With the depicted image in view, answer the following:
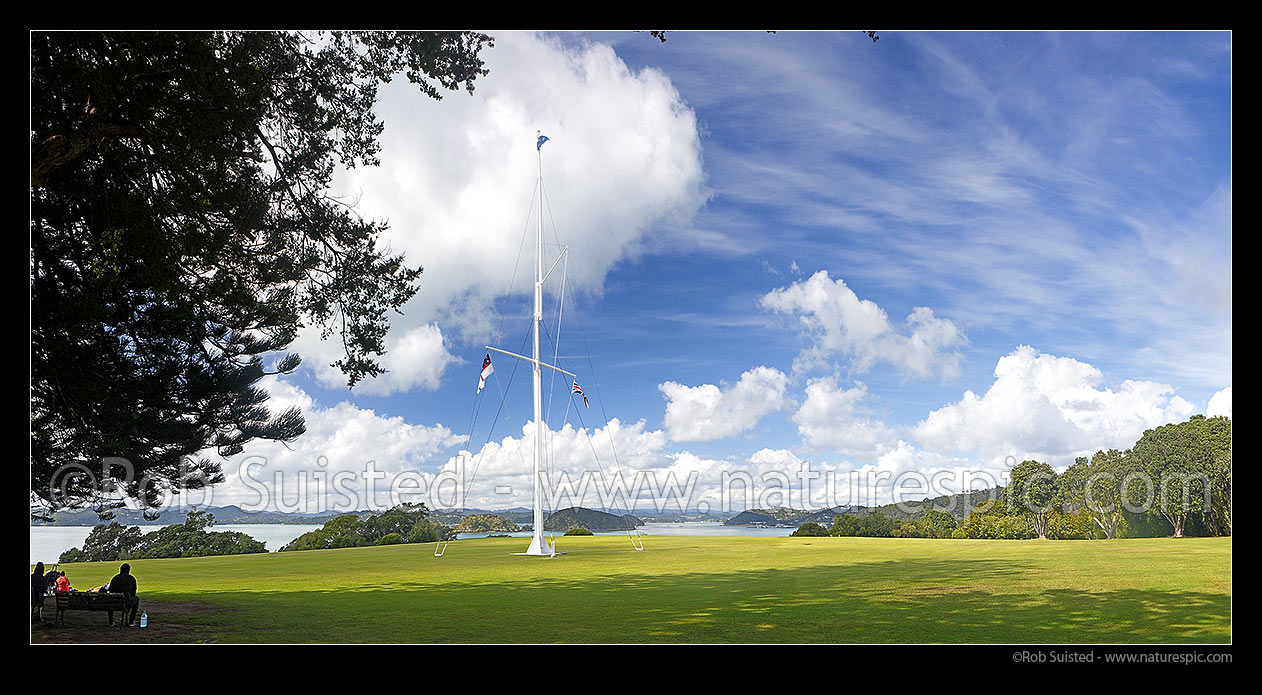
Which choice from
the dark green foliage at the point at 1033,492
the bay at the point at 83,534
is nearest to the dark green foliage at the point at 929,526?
the dark green foliage at the point at 1033,492

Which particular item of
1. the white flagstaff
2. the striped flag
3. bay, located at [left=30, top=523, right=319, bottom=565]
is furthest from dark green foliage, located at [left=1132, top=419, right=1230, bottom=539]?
bay, located at [left=30, top=523, right=319, bottom=565]

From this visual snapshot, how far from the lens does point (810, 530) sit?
21328mm

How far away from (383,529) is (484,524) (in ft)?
9.64

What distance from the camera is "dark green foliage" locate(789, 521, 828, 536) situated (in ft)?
69.8

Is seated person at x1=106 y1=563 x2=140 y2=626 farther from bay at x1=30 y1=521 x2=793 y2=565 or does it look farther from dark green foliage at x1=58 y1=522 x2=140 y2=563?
dark green foliage at x1=58 y1=522 x2=140 y2=563

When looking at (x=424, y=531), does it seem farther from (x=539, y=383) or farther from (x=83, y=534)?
A: (x=83, y=534)

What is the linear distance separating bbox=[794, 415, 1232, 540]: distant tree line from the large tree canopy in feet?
48.1

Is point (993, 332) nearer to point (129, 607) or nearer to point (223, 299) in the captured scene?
point (223, 299)

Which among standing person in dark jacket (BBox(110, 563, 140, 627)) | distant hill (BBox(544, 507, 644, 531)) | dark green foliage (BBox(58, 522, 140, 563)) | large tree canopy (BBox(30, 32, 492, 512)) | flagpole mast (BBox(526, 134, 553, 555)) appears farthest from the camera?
distant hill (BBox(544, 507, 644, 531))

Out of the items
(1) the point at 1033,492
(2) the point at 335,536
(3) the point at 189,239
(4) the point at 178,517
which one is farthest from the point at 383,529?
(1) the point at 1033,492

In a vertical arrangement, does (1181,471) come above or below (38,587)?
below

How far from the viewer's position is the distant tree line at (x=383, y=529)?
19047mm

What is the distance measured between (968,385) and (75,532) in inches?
716
